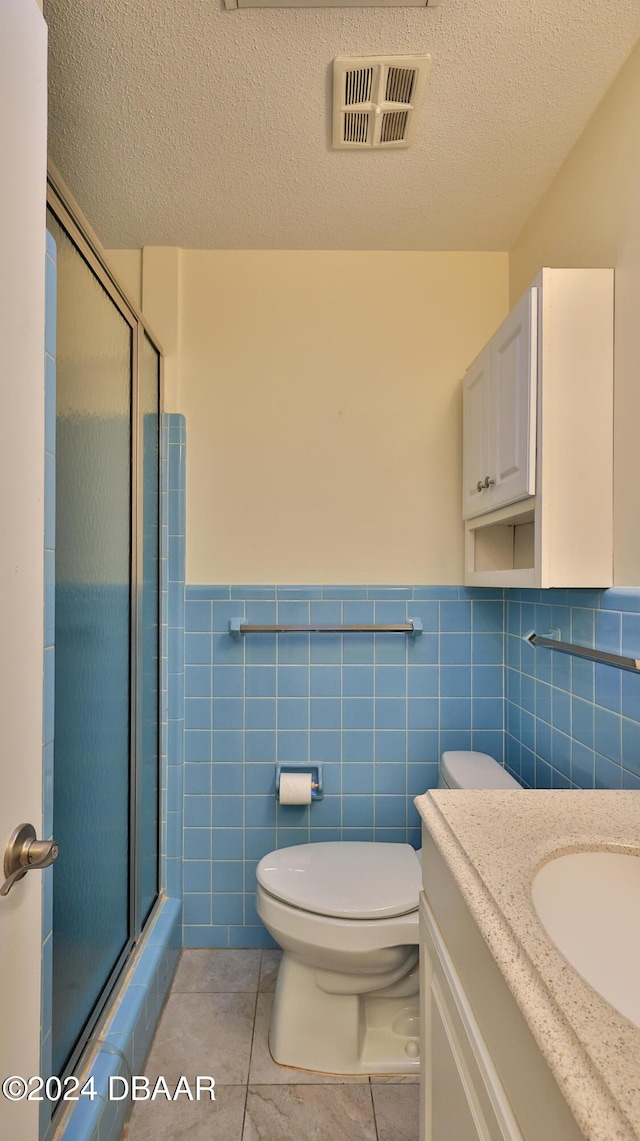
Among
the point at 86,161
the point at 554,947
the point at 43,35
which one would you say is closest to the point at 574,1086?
the point at 554,947

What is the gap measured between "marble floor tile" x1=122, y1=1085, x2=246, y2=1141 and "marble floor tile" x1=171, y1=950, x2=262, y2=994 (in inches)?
13.6

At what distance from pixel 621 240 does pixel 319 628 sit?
49.8 inches

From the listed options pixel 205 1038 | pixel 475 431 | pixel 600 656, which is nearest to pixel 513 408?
pixel 475 431

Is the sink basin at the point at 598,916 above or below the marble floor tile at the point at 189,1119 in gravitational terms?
above

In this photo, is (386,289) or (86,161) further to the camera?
(386,289)

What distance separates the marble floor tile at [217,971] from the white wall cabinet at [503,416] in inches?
62.0

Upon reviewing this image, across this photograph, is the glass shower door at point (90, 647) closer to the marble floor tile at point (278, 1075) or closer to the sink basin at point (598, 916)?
the marble floor tile at point (278, 1075)

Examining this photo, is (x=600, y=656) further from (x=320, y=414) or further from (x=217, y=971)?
(x=217, y=971)

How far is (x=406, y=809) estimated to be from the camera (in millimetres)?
1885

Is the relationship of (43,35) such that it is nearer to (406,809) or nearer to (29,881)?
(29,881)

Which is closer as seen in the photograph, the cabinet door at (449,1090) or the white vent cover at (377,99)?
the cabinet door at (449,1090)

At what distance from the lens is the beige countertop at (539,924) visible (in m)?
0.42

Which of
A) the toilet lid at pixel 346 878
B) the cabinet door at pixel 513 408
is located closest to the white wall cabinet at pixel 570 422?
the cabinet door at pixel 513 408

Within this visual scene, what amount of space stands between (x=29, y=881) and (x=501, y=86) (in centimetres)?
176
